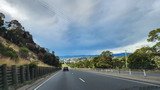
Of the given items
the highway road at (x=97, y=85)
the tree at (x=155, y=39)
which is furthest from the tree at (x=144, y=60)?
the highway road at (x=97, y=85)

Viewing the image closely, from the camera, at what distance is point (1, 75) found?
18.7m

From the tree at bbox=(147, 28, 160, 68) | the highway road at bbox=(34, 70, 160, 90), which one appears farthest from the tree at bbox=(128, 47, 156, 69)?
the highway road at bbox=(34, 70, 160, 90)

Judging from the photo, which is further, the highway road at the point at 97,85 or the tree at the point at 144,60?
the tree at the point at 144,60

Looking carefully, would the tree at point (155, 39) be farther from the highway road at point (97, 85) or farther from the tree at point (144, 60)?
the highway road at point (97, 85)

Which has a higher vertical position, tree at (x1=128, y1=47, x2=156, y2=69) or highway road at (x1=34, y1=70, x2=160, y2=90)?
tree at (x1=128, y1=47, x2=156, y2=69)

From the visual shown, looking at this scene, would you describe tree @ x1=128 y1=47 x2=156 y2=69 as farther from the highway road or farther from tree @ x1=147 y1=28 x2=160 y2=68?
the highway road

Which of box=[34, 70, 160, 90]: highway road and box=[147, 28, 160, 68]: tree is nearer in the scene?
box=[34, 70, 160, 90]: highway road

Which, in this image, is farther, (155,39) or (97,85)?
(155,39)

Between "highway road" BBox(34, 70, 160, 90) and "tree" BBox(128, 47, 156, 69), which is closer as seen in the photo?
"highway road" BBox(34, 70, 160, 90)

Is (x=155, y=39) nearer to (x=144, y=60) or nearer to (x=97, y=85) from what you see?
(x=144, y=60)

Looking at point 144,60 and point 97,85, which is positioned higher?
point 144,60

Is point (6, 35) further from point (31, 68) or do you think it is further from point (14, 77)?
point (14, 77)

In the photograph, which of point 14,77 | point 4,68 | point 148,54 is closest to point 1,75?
point 4,68

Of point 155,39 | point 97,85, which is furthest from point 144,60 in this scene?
point 97,85
